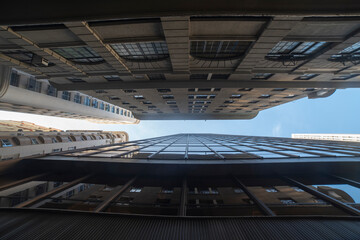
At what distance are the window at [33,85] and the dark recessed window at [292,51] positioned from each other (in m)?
34.4

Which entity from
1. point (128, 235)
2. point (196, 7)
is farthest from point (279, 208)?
point (196, 7)

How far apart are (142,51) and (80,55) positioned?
5.14 metres

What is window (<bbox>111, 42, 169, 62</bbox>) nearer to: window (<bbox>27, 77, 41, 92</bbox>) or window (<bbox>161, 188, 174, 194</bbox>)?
window (<bbox>161, 188, 174, 194</bbox>)

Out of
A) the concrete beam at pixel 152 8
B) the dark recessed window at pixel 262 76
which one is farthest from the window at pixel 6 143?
the dark recessed window at pixel 262 76

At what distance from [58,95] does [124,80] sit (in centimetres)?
2406

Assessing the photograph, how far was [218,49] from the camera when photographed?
11.7 metres

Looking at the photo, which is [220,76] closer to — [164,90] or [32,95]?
[164,90]

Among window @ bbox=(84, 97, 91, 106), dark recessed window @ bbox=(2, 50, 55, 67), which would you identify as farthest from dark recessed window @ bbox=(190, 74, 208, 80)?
window @ bbox=(84, 97, 91, 106)

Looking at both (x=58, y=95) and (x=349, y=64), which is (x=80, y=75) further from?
(x=349, y=64)

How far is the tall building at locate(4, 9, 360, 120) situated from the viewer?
8812mm

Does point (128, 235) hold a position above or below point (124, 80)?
below

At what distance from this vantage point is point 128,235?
4.88 m

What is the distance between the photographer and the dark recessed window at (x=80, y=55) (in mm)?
11781

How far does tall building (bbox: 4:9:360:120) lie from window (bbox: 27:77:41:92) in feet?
44.1
